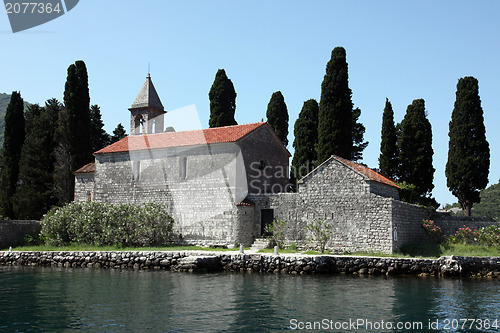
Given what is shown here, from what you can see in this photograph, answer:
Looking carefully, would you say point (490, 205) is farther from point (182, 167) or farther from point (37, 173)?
point (37, 173)

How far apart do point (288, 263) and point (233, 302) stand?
7639 millimetres

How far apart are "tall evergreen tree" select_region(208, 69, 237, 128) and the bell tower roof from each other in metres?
4.64

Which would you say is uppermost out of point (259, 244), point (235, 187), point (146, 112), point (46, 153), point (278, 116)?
point (278, 116)

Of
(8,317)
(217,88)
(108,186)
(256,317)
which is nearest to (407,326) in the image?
(256,317)

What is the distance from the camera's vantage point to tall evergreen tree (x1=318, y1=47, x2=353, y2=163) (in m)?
31.2

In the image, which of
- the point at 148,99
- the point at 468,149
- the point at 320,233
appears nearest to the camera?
the point at 320,233

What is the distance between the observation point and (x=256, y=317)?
13391 mm

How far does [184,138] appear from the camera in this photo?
3134 centimetres

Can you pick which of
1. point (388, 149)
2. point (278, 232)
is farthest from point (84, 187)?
point (388, 149)

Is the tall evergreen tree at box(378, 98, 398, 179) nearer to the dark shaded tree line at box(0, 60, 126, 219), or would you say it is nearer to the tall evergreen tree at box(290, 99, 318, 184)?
the tall evergreen tree at box(290, 99, 318, 184)

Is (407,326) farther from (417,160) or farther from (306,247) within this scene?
(417,160)

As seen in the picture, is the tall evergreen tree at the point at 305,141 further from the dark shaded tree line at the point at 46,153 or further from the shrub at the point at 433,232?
the dark shaded tree line at the point at 46,153

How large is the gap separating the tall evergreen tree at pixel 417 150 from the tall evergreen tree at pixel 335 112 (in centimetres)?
518

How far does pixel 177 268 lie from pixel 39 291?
7362mm
